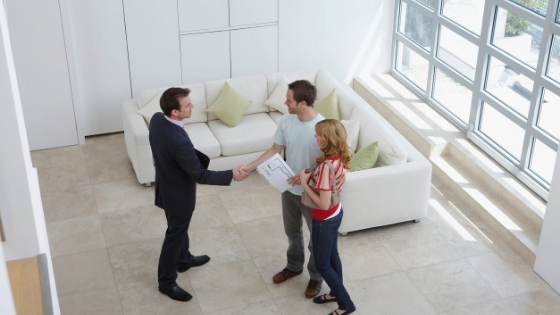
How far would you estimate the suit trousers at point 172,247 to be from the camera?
471 cm

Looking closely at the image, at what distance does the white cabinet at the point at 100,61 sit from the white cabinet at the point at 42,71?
18cm

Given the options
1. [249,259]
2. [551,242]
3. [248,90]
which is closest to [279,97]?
[248,90]

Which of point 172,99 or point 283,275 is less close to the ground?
point 172,99

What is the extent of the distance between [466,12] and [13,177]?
544cm

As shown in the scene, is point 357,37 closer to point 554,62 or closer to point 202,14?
point 202,14

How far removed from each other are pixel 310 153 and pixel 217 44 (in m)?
3.57

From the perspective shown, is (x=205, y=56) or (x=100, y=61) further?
(x=205, y=56)

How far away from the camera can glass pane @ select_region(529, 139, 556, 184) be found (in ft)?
19.6

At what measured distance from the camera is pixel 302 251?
5.10m

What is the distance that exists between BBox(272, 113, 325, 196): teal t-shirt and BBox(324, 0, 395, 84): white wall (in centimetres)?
383

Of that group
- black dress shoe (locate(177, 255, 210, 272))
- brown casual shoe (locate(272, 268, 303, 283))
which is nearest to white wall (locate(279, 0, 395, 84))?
black dress shoe (locate(177, 255, 210, 272))

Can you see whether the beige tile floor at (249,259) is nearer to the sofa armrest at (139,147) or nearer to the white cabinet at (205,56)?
the sofa armrest at (139,147)

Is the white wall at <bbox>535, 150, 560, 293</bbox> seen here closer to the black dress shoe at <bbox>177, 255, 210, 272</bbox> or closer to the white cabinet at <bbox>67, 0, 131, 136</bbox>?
the black dress shoe at <bbox>177, 255, 210, 272</bbox>

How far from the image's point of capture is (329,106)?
6762 mm
